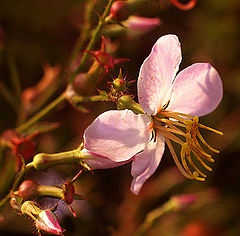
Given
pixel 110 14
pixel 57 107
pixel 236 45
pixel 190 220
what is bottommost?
pixel 190 220

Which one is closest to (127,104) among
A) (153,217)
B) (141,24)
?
(141,24)

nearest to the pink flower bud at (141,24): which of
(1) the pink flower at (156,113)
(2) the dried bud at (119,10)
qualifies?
(2) the dried bud at (119,10)

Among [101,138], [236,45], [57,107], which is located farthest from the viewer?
[236,45]

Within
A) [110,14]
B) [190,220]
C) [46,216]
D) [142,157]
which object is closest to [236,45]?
[190,220]

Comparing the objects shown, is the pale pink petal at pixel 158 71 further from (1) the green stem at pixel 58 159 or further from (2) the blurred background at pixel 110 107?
(2) the blurred background at pixel 110 107

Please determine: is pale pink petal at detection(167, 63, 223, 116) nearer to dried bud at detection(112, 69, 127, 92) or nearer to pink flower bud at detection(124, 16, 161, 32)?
dried bud at detection(112, 69, 127, 92)

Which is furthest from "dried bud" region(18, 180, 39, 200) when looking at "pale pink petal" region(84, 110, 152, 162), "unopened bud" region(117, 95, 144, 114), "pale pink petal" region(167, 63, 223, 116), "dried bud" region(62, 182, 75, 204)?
"pale pink petal" region(167, 63, 223, 116)

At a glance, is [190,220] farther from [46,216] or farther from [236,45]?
[46,216]
